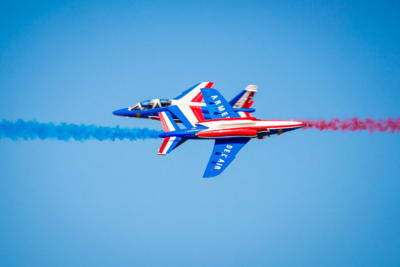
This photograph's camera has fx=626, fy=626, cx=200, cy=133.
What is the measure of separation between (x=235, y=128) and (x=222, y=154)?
8.38 feet

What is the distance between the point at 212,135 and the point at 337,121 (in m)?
12.7

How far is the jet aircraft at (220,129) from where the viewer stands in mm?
52625

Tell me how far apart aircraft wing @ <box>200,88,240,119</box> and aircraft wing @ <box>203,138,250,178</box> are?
2461mm

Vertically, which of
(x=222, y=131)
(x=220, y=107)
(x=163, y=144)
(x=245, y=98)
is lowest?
(x=163, y=144)

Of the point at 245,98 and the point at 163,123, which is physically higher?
the point at 245,98

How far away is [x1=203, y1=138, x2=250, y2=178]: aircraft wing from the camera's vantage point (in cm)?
5262

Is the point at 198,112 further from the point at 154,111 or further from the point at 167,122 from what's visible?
the point at 154,111

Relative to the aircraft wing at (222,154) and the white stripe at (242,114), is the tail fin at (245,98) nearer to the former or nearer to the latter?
the white stripe at (242,114)

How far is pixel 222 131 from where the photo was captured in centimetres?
5253

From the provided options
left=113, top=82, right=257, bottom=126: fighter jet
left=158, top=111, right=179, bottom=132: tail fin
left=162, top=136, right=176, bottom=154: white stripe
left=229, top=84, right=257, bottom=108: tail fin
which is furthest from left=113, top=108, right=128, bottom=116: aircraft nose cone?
left=229, top=84, right=257, bottom=108: tail fin

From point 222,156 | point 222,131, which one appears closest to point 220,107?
point 222,131

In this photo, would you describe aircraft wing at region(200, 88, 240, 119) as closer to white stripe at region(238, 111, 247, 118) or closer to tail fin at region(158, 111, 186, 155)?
white stripe at region(238, 111, 247, 118)

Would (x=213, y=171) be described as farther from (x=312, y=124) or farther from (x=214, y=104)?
(x=312, y=124)

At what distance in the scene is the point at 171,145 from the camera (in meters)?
53.3
